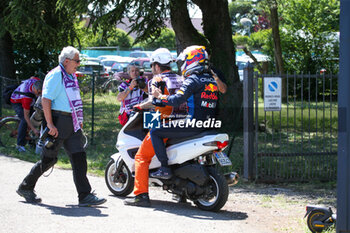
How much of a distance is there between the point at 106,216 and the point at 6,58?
1459cm

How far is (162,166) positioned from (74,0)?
6179 millimetres

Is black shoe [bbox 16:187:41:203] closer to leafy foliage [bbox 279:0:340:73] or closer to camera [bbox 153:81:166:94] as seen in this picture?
camera [bbox 153:81:166:94]

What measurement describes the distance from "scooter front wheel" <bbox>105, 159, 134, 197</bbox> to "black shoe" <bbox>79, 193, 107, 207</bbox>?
2.04 ft

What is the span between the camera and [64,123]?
6.46 m

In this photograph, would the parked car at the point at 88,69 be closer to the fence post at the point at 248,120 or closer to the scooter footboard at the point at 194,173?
the fence post at the point at 248,120

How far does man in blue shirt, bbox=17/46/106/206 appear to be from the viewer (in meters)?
6.38

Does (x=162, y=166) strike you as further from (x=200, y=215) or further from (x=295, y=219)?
(x=295, y=219)

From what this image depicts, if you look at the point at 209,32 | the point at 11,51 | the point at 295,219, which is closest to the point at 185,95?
the point at 295,219

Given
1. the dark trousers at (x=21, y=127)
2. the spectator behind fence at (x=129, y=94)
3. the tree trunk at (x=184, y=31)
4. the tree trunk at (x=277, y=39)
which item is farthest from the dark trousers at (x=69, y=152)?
the tree trunk at (x=277, y=39)

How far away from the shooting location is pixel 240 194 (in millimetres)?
7773

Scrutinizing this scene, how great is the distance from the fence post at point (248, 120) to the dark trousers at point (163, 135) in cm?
220

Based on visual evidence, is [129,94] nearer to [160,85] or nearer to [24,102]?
[160,85]

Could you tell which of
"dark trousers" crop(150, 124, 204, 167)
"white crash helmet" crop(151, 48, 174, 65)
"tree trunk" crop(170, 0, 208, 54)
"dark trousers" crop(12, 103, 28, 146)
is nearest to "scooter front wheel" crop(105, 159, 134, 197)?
"dark trousers" crop(150, 124, 204, 167)

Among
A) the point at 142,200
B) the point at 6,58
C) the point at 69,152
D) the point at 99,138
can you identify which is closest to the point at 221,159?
the point at 142,200
